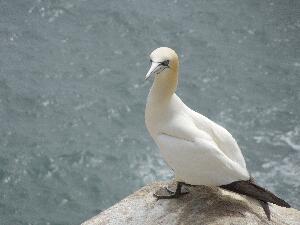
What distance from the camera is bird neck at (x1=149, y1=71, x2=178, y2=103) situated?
6.40m

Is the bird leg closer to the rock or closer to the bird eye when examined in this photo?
the rock

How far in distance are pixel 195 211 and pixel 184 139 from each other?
2.67 feet

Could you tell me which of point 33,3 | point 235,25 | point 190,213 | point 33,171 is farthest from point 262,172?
point 33,3

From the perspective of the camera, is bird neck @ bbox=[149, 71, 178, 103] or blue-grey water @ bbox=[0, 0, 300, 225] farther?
blue-grey water @ bbox=[0, 0, 300, 225]

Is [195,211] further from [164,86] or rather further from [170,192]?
[164,86]

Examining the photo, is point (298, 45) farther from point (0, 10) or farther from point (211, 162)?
point (211, 162)

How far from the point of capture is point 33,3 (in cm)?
1864

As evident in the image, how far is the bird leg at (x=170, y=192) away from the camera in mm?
6871

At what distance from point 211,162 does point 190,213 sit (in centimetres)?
68

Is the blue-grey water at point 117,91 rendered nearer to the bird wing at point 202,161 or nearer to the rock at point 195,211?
the rock at point 195,211

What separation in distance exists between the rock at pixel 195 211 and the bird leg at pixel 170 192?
50mm

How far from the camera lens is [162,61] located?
6.21m

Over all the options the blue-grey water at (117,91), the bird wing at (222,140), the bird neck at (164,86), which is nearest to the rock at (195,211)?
the bird wing at (222,140)

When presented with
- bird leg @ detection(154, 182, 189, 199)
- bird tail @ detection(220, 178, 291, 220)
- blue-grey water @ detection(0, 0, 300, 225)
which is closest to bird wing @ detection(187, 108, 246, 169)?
bird tail @ detection(220, 178, 291, 220)
